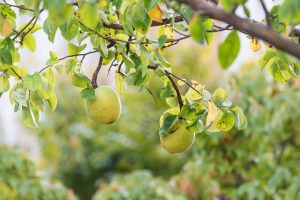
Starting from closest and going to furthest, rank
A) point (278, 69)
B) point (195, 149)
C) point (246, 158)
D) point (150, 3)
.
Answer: point (150, 3) → point (278, 69) → point (246, 158) → point (195, 149)

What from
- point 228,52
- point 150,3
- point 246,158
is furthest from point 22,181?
point 228,52

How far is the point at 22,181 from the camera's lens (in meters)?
3.39

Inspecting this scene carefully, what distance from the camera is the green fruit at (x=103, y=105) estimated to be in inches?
59.4

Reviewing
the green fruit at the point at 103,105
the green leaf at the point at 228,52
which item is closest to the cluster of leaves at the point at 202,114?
the green fruit at the point at 103,105

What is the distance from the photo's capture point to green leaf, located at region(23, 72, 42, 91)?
1436 mm

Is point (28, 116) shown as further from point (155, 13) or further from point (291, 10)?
point (291, 10)

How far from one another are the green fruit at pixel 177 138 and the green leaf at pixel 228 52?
1.71 ft

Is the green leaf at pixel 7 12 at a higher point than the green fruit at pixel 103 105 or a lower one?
higher

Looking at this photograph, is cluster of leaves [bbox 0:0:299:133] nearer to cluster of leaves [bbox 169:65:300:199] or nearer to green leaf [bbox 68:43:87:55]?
green leaf [bbox 68:43:87:55]

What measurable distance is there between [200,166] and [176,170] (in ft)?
6.49

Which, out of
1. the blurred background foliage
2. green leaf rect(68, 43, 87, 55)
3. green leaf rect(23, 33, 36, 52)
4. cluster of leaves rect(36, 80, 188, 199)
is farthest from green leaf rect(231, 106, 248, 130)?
cluster of leaves rect(36, 80, 188, 199)

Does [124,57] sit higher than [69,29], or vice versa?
[69,29]

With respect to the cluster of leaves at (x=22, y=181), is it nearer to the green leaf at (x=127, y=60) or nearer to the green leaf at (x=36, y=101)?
the green leaf at (x=36, y=101)

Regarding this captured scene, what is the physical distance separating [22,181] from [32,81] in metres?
2.04
